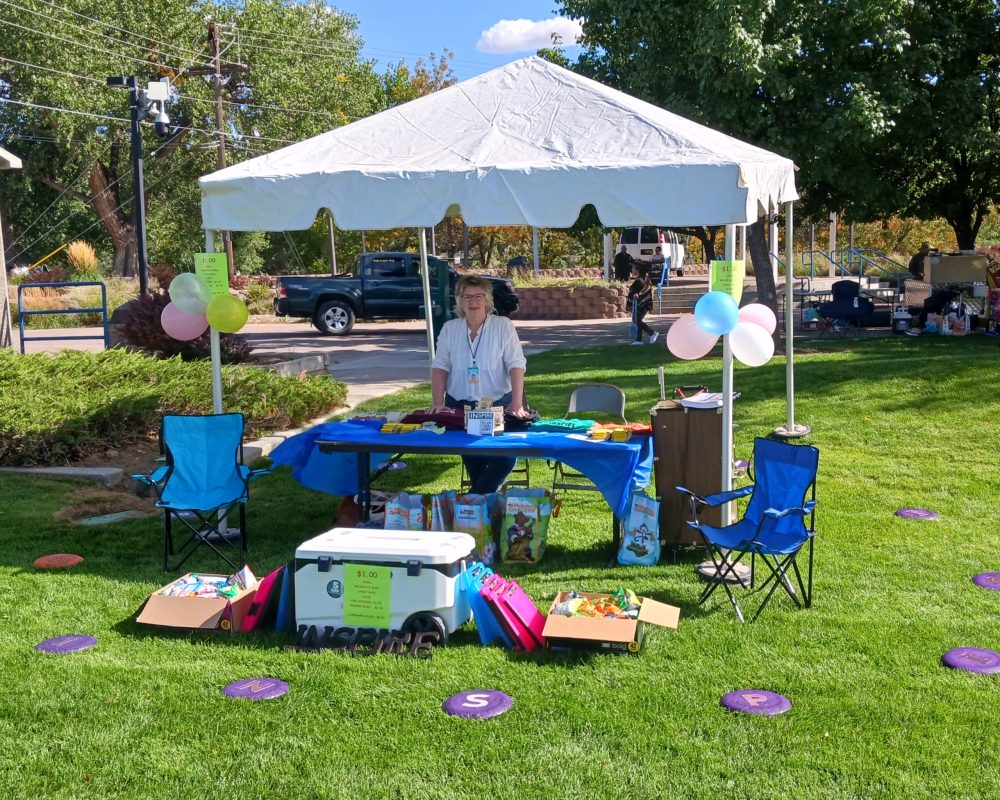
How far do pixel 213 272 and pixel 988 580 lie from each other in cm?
485

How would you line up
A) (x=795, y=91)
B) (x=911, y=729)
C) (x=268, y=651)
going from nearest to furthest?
1. (x=911, y=729)
2. (x=268, y=651)
3. (x=795, y=91)

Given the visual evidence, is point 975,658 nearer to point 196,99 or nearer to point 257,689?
point 257,689

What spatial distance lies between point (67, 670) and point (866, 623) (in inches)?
146

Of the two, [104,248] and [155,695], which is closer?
[155,695]

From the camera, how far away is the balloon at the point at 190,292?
21.5 feet

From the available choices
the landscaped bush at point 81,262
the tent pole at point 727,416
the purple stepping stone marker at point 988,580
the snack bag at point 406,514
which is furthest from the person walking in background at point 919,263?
the landscaped bush at point 81,262

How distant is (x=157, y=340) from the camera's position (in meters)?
12.8

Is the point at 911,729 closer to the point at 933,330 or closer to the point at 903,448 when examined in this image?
the point at 903,448

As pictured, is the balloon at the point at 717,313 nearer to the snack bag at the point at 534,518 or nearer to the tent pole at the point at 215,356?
the snack bag at the point at 534,518

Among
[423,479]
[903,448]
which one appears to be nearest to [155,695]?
[423,479]

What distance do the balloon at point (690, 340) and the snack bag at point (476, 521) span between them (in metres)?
1.44

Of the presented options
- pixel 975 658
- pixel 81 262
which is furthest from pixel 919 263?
pixel 81 262

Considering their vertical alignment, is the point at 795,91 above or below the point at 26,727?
above

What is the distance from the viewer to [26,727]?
162 inches
